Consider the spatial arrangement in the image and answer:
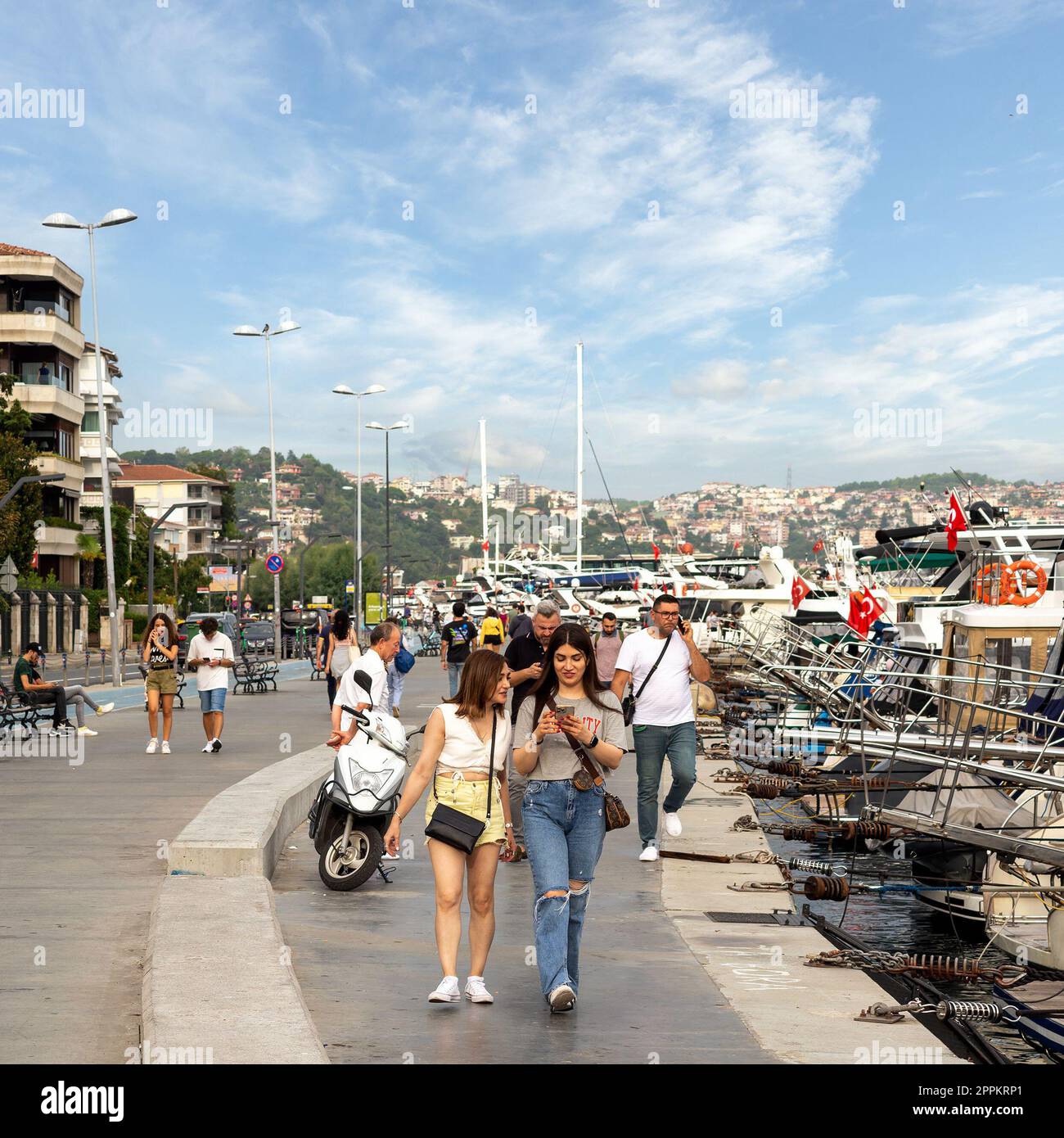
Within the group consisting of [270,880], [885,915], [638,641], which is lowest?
[885,915]

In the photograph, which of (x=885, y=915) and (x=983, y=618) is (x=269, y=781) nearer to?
(x=885, y=915)

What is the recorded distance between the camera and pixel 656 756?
11.5 meters

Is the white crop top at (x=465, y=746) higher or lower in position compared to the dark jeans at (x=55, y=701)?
higher

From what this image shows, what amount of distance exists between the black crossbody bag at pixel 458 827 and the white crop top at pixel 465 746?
0.34ft

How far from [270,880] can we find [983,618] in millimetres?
9805

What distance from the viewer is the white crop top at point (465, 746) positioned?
7039mm

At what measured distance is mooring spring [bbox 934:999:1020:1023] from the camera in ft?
26.2

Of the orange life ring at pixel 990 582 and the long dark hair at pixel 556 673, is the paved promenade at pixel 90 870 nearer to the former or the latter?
the long dark hair at pixel 556 673

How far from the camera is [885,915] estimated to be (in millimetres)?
13773

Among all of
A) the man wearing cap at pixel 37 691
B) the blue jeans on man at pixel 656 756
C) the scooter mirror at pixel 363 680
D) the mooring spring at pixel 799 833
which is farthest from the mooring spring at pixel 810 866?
the man wearing cap at pixel 37 691

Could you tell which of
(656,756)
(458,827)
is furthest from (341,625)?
(458,827)

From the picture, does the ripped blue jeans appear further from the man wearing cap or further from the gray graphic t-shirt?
the man wearing cap
